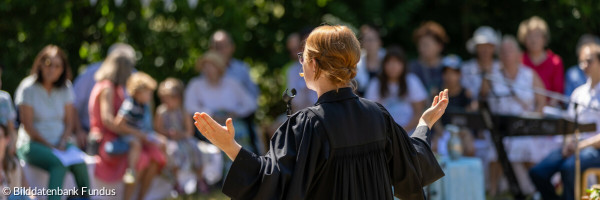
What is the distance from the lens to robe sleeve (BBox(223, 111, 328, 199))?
321cm

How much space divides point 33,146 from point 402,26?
4.74 m

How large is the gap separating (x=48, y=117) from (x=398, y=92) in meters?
3.05

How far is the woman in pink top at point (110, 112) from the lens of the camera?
6.90m

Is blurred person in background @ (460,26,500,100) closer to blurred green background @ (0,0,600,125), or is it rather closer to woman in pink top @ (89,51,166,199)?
blurred green background @ (0,0,600,125)

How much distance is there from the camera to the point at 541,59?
27.7 feet

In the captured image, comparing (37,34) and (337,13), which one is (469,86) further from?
(37,34)

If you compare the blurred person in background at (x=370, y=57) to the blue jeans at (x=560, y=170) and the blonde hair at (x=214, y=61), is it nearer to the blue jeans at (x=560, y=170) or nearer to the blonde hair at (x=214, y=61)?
the blonde hair at (x=214, y=61)

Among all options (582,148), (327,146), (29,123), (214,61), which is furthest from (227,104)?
(327,146)

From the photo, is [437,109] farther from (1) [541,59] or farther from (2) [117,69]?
(1) [541,59]

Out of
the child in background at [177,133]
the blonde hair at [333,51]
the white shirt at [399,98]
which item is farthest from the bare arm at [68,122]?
the blonde hair at [333,51]

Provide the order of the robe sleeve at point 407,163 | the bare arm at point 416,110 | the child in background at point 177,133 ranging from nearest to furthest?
the robe sleeve at point 407,163 < the bare arm at point 416,110 < the child in background at point 177,133

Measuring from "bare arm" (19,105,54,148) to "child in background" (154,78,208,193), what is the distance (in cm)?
150

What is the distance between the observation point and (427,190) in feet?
20.1

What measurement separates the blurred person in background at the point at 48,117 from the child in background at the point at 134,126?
44 cm
